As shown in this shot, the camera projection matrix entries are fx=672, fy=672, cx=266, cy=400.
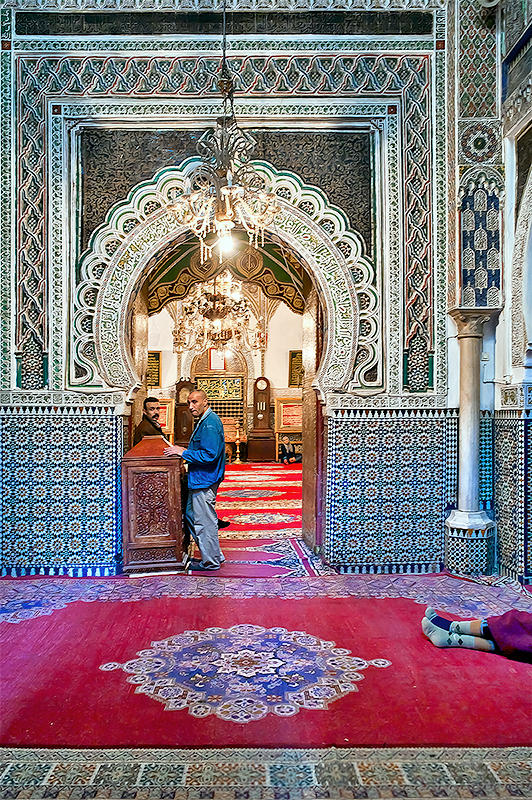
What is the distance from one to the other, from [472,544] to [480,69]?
3.40m

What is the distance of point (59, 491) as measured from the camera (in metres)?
4.83

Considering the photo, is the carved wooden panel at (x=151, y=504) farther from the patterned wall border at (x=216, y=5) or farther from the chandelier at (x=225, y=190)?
the patterned wall border at (x=216, y=5)

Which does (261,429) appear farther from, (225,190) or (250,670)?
(250,670)

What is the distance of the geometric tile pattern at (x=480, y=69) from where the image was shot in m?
4.81

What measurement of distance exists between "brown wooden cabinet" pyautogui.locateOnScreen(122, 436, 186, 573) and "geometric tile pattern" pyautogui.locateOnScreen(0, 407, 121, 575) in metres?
0.11

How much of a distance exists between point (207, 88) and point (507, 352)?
289 cm

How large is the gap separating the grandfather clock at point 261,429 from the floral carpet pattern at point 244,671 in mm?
11123

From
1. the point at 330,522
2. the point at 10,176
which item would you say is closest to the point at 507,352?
the point at 330,522

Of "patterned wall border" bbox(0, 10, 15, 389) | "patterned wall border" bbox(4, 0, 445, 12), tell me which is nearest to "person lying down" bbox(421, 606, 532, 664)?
"patterned wall border" bbox(0, 10, 15, 389)

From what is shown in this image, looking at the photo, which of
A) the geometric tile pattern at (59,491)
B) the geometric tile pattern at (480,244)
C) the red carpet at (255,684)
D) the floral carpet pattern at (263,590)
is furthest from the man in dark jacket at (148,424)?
the geometric tile pattern at (480,244)

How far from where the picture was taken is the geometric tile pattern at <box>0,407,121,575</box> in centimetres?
481

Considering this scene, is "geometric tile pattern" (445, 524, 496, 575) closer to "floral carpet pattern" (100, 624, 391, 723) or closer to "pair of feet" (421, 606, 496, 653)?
"pair of feet" (421, 606, 496, 653)

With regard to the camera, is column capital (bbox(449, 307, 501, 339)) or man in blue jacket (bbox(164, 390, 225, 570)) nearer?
column capital (bbox(449, 307, 501, 339))

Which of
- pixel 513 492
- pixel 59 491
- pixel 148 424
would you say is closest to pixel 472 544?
pixel 513 492
